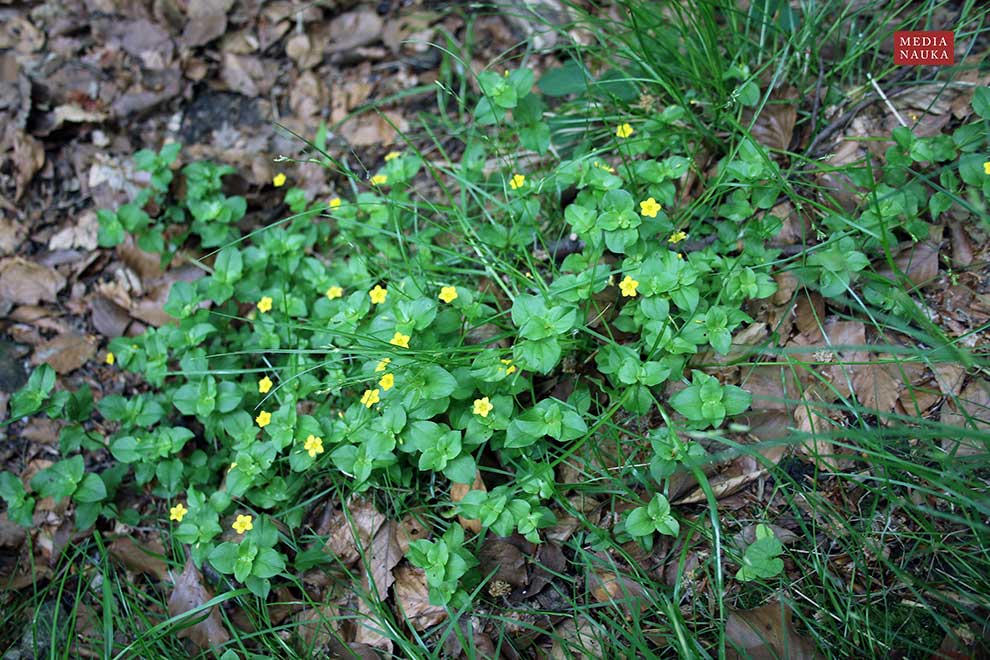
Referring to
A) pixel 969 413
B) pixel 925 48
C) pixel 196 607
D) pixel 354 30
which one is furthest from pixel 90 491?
pixel 925 48

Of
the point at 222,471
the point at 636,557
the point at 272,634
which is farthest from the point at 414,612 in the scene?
the point at 222,471

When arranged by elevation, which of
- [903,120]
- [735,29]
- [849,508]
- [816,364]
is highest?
[735,29]

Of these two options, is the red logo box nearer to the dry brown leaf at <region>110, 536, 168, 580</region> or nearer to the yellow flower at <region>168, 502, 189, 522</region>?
the yellow flower at <region>168, 502, 189, 522</region>

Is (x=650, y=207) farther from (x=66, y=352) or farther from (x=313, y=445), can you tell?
(x=66, y=352)

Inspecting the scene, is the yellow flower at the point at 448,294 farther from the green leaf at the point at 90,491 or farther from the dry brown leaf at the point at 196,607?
the green leaf at the point at 90,491

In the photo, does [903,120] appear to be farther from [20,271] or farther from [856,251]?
[20,271]

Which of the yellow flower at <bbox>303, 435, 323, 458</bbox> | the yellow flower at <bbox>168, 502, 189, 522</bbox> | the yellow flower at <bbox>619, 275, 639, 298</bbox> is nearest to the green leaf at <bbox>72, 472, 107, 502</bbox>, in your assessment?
the yellow flower at <bbox>168, 502, 189, 522</bbox>
